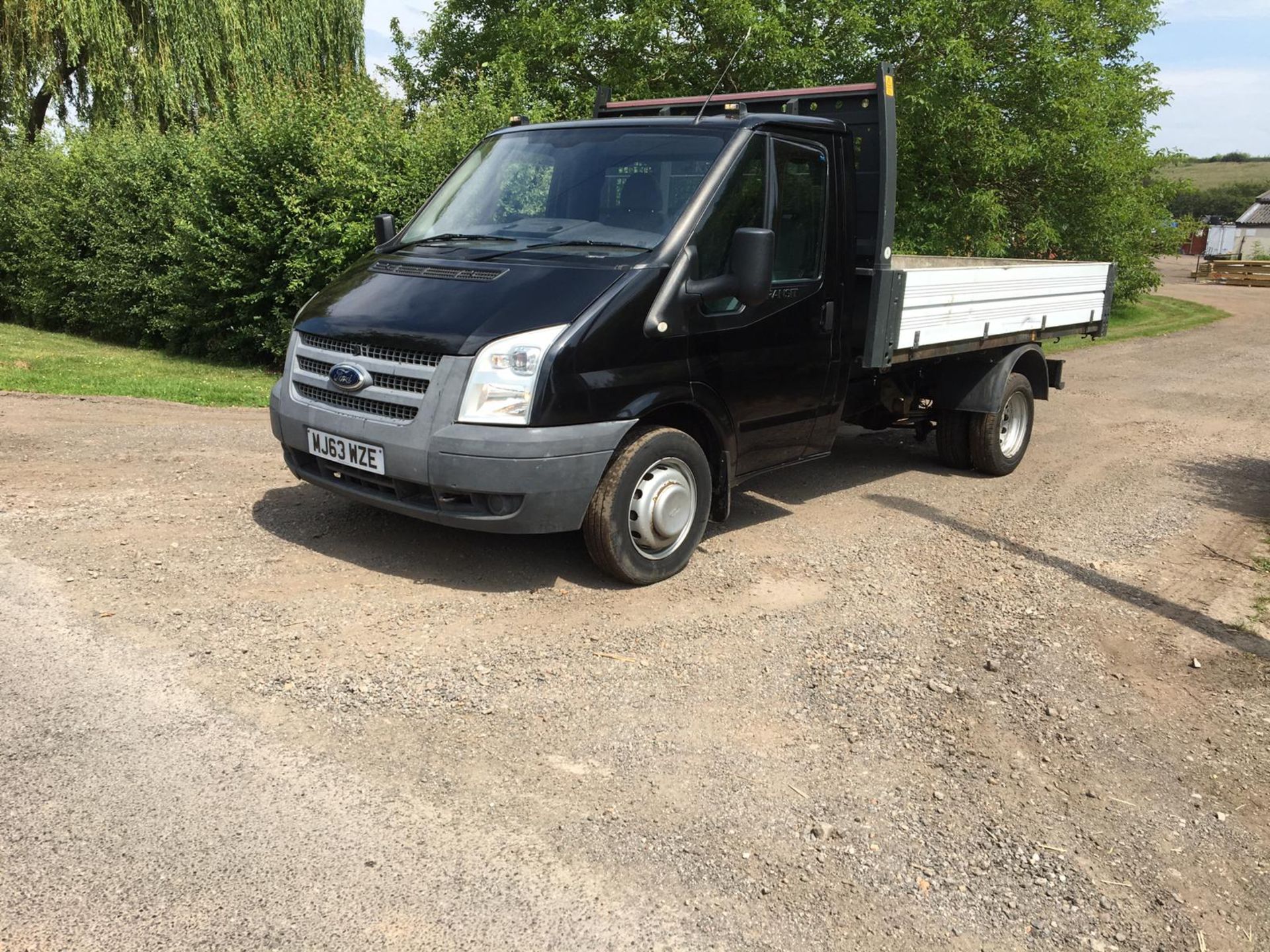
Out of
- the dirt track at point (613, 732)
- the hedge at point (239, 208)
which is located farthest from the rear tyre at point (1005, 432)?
the hedge at point (239, 208)

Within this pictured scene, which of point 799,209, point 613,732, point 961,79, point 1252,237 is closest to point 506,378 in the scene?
point 613,732

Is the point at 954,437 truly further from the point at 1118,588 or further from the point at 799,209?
the point at 799,209

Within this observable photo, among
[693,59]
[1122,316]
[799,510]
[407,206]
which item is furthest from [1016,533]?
[1122,316]

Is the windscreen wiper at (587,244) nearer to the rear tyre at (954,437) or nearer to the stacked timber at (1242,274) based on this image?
the rear tyre at (954,437)

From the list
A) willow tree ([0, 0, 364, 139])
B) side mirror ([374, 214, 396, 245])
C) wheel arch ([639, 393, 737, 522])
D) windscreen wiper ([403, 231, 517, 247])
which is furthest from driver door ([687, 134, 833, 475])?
willow tree ([0, 0, 364, 139])

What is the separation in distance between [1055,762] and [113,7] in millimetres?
21643

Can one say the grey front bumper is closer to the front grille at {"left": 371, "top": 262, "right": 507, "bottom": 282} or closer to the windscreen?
the front grille at {"left": 371, "top": 262, "right": 507, "bottom": 282}

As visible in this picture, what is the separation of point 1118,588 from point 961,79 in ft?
36.1

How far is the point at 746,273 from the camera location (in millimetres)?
5172

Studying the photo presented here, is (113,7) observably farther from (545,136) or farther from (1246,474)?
(1246,474)

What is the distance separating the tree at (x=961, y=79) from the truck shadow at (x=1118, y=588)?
9.14 metres

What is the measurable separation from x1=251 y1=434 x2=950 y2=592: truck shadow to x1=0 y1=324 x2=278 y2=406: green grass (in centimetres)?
418

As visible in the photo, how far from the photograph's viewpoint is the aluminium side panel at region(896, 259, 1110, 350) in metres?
6.70

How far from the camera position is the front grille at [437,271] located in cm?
517
